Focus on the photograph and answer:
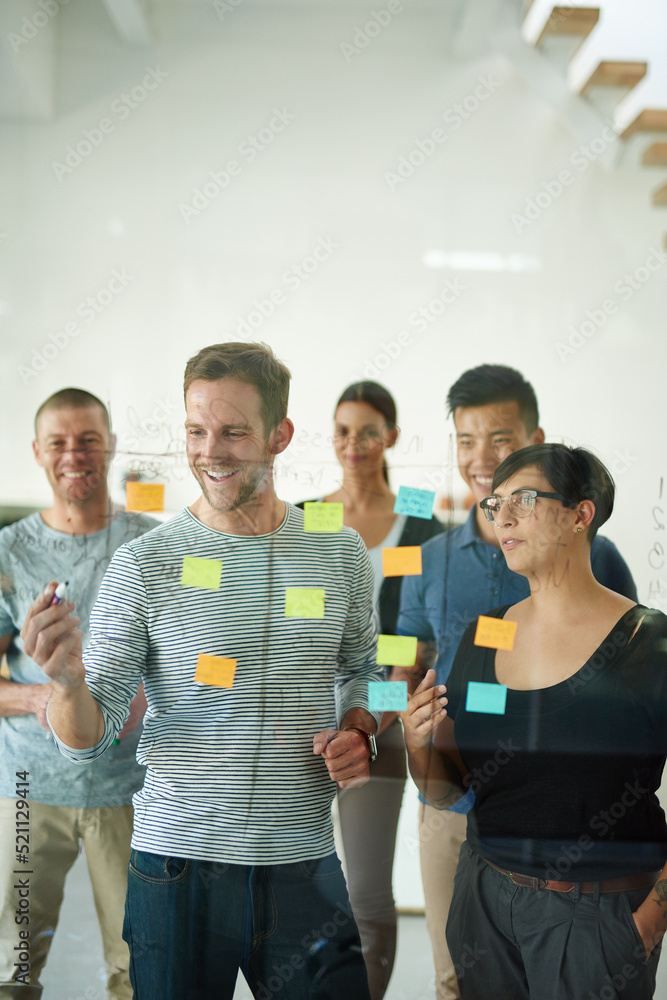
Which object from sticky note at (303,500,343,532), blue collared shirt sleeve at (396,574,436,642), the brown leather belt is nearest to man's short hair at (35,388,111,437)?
sticky note at (303,500,343,532)

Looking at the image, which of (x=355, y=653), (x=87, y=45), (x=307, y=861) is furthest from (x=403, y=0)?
(x=307, y=861)

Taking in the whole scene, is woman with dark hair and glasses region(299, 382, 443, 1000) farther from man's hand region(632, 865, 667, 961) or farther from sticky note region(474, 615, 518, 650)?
man's hand region(632, 865, 667, 961)

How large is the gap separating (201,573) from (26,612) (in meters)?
0.45

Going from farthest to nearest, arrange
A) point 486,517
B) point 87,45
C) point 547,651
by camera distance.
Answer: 1. point 87,45
2. point 486,517
3. point 547,651

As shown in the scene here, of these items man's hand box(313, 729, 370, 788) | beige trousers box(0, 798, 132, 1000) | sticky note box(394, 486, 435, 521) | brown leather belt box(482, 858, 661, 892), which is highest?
sticky note box(394, 486, 435, 521)

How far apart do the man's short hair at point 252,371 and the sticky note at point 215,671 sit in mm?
460

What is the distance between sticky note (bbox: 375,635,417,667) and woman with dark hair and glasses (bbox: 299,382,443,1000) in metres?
0.02

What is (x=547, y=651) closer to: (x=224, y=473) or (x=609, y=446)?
(x=609, y=446)

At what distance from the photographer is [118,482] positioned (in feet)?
4.97

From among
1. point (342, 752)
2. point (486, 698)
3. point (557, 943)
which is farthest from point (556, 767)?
point (342, 752)

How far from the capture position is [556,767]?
129 cm

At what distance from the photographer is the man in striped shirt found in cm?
120

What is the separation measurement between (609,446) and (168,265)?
113cm

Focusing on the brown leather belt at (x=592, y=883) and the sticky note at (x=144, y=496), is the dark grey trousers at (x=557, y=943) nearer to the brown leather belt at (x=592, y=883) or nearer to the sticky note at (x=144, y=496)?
the brown leather belt at (x=592, y=883)
